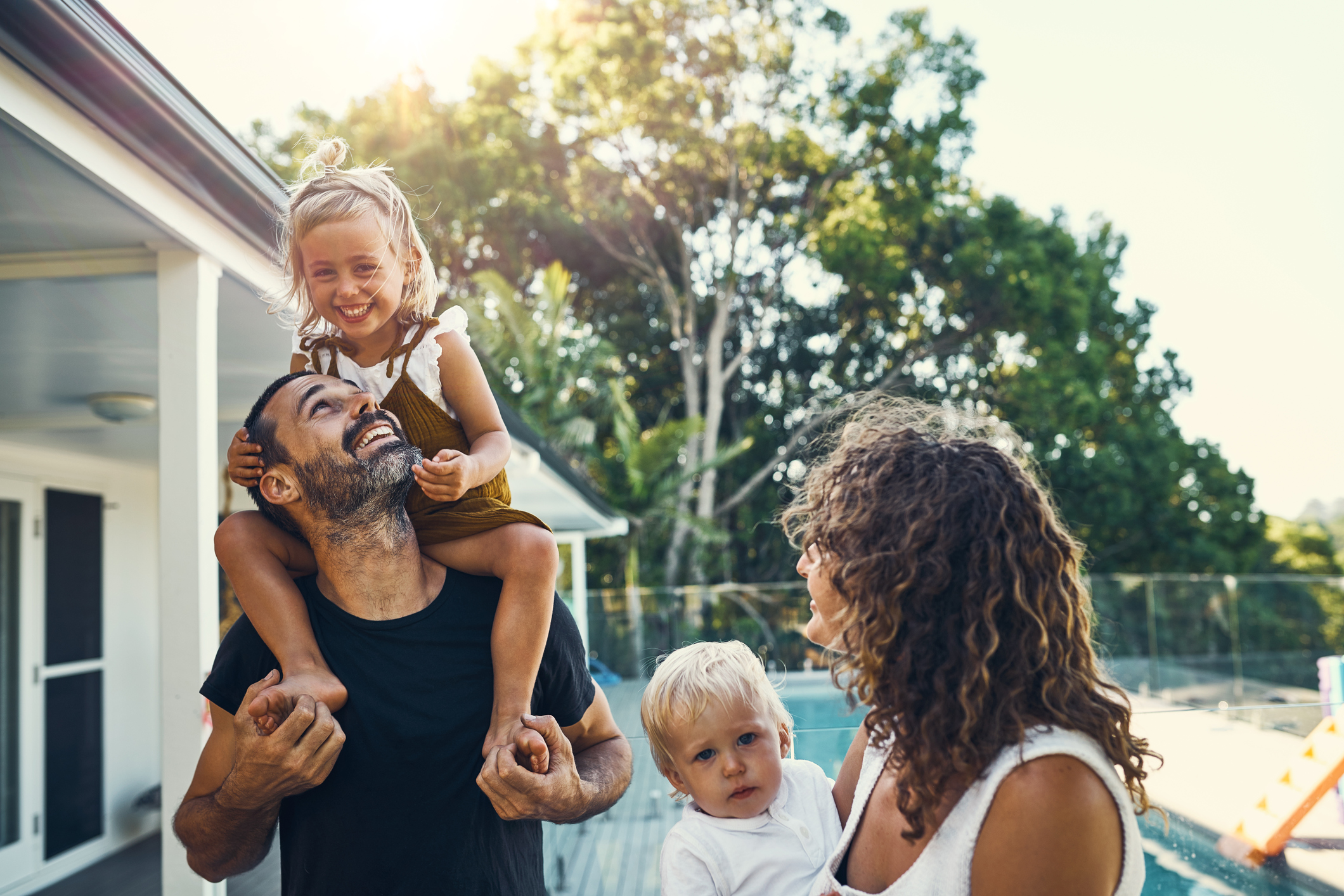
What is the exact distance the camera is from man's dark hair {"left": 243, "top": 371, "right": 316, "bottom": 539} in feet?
4.04

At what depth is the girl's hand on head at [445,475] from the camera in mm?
1237

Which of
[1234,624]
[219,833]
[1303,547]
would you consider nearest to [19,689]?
[219,833]

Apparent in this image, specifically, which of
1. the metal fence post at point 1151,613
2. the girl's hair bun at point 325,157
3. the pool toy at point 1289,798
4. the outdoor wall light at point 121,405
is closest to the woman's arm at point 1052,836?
the girl's hair bun at point 325,157

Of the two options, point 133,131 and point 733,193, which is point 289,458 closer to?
point 133,131

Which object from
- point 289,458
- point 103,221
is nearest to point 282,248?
point 289,458

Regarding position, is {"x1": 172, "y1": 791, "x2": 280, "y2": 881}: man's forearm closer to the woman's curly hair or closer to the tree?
the woman's curly hair

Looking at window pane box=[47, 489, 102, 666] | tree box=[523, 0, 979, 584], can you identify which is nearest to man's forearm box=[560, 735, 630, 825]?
window pane box=[47, 489, 102, 666]

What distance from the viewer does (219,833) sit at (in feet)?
4.26

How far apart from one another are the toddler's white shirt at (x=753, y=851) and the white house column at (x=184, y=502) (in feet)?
4.97

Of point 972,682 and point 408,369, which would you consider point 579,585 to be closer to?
point 408,369

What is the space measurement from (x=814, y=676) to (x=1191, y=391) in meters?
19.1

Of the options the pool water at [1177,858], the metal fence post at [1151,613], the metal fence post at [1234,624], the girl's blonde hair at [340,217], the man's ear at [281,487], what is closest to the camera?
the man's ear at [281,487]

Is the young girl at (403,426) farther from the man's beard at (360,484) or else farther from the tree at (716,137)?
the tree at (716,137)

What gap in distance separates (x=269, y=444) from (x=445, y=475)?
0.25m
